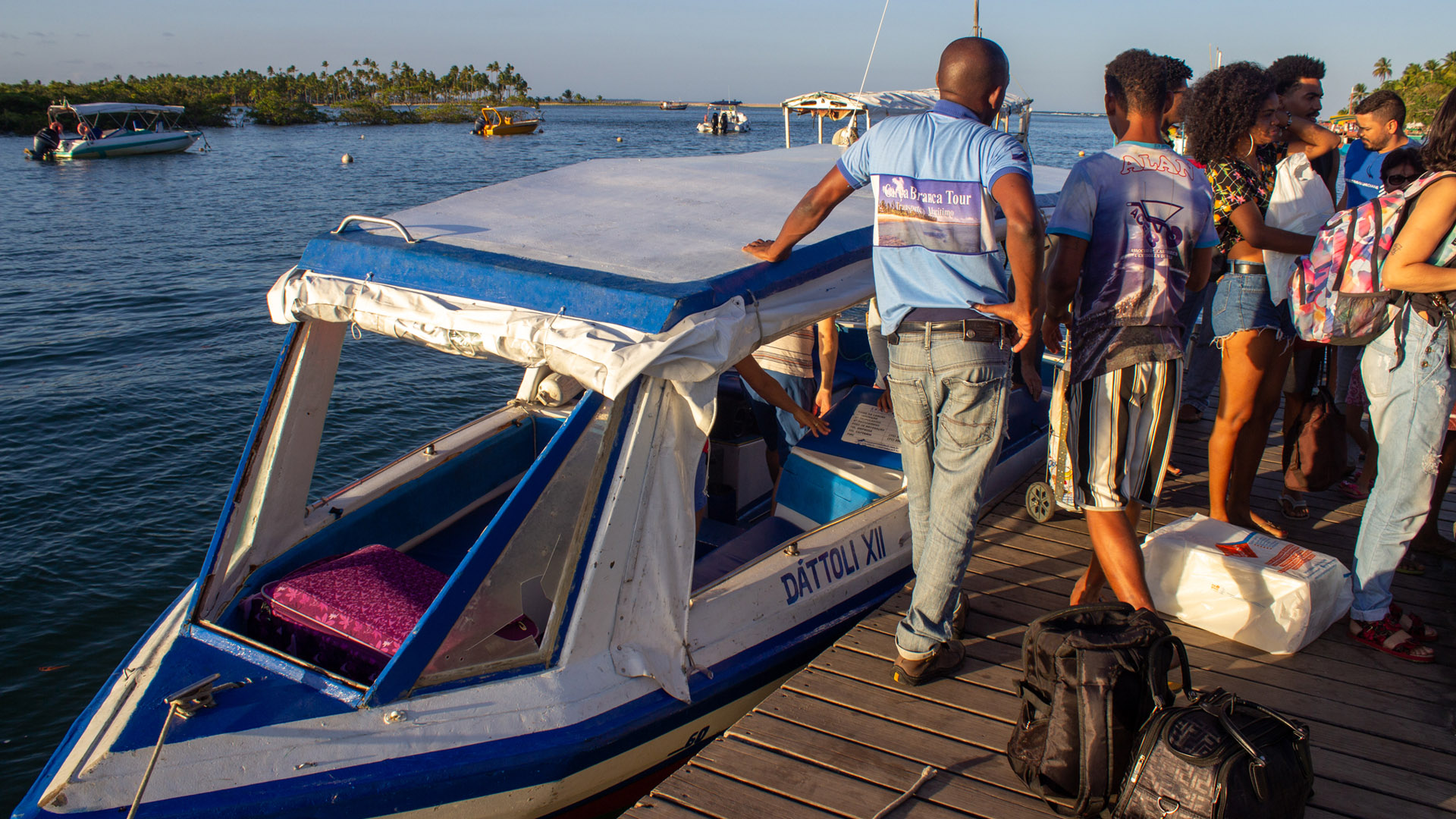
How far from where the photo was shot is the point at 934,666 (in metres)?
3.28

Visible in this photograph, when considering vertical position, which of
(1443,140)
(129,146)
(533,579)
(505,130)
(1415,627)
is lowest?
(1415,627)

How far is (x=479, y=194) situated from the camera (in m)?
4.10

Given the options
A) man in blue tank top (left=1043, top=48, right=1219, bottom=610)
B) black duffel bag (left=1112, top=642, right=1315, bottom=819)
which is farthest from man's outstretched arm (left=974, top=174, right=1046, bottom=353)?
black duffel bag (left=1112, top=642, right=1315, bottom=819)

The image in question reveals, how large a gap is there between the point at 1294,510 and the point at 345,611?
4.64 m

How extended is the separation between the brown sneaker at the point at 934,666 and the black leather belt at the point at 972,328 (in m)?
1.14

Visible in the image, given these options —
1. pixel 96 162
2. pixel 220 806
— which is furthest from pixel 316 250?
pixel 96 162

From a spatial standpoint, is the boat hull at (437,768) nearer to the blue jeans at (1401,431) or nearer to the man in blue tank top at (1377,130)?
the blue jeans at (1401,431)

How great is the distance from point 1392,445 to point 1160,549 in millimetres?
881

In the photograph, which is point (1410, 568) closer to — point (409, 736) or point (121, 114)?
point (409, 736)

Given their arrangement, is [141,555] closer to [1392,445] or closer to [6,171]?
[1392,445]

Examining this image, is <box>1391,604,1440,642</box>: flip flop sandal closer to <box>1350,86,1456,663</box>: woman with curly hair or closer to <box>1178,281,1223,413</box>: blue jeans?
<box>1350,86,1456,663</box>: woman with curly hair

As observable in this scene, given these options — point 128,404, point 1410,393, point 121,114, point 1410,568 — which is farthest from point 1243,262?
point 121,114

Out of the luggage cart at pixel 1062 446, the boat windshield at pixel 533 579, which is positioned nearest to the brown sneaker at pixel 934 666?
the luggage cart at pixel 1062 446

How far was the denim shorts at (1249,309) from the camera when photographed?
3.89 metres
